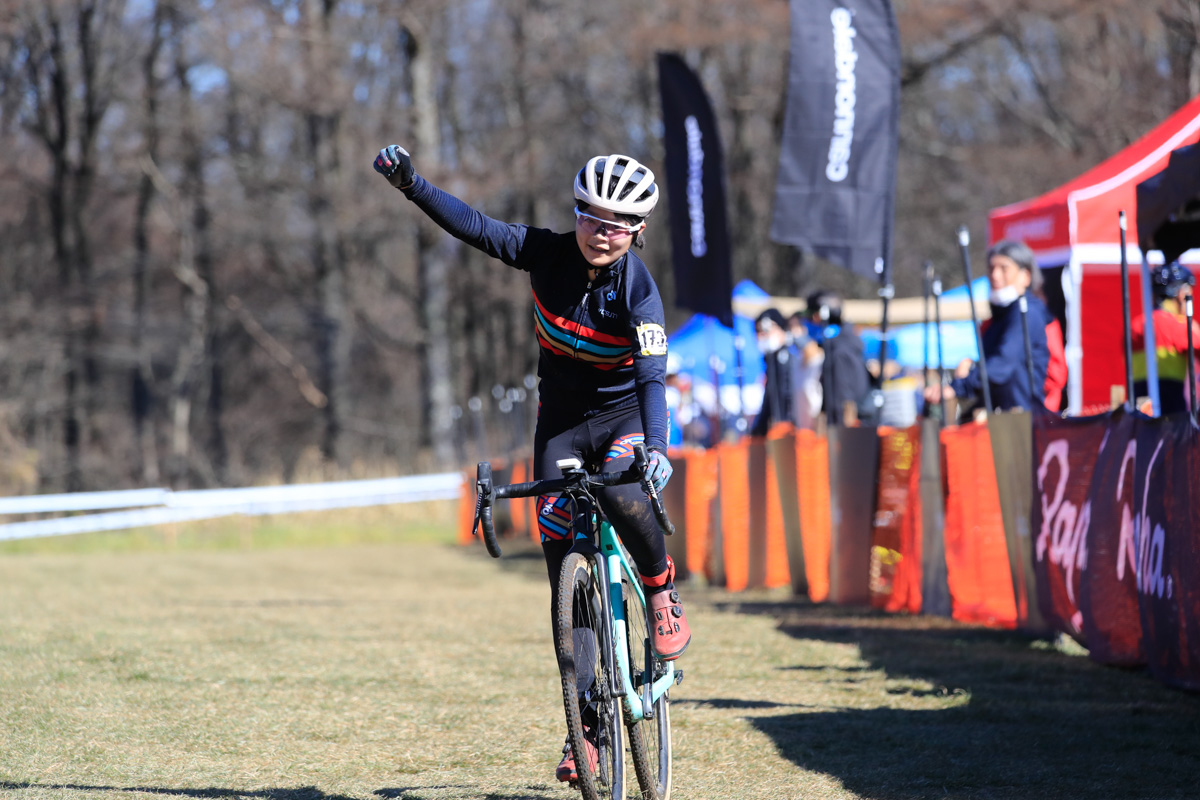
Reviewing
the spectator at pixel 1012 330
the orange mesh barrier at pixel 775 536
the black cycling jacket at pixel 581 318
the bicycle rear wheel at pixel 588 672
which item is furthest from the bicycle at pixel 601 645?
the orange mesh barrier at pixel 775 536

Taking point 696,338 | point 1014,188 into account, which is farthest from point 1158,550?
point 1014,188

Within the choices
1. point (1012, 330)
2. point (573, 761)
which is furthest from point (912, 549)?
point (573, 761)

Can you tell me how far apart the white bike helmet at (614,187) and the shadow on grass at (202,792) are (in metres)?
2.21

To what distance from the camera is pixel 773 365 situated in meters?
→ 12.5

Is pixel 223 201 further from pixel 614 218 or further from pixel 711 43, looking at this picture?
pixel 614 218

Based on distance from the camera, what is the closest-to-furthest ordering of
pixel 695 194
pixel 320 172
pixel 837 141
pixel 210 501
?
pixel 837 141 < pixel 695 194 < pixel 210 501 < pixel 320 172

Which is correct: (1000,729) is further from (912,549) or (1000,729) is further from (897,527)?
(897,527)

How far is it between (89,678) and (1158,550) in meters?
5.18

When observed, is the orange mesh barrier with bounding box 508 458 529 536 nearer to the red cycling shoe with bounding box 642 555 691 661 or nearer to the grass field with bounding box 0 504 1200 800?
the grass field with bounding box 0 504 1200 800

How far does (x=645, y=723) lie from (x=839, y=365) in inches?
278

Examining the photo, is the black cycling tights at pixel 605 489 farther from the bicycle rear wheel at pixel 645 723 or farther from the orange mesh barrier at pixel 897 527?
the orange mesh barrier at pixel 897 527

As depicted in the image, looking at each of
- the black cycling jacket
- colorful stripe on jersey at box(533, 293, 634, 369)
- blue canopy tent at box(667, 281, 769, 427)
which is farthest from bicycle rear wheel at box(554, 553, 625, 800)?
blue canopy tent at box(667, 281, 769, 427)

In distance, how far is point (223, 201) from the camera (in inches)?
1400

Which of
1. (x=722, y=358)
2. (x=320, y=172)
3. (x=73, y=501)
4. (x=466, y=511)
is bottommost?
(x=466, y=511)
